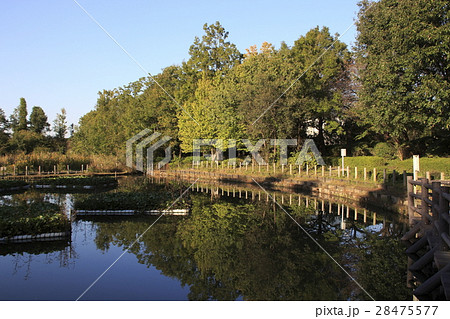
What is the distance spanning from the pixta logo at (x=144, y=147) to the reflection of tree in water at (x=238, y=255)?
3174cm

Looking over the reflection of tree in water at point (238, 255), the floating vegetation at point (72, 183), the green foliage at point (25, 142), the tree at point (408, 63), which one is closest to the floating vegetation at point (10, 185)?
the floating vegetation at point (72, 183)

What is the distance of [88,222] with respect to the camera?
13.7 metres

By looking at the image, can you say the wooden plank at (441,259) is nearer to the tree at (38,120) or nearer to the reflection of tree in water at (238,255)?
the reflection of tree in water at (238,255)

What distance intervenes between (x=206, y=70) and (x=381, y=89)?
31939mm

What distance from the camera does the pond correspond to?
22.9 feet

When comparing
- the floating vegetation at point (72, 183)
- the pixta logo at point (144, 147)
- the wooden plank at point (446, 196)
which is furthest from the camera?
the pixta logo at point (144, 147)

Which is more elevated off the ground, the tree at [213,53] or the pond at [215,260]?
the tree at [213,53]

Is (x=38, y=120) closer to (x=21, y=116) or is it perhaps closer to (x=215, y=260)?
(x=21, y=116)

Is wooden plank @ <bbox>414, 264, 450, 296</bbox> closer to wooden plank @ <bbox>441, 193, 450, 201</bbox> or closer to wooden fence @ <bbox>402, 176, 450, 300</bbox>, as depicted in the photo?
wooden fence @ <bbox>402, 176, 450, 300</bbox>

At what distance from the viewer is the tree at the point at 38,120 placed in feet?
218

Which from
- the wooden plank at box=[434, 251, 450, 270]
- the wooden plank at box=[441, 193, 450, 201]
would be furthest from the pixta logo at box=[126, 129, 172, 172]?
the wooden plank at box=[434, 251, 450, 270]

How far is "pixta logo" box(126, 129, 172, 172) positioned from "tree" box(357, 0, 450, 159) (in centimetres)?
3102

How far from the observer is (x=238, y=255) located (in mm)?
9367

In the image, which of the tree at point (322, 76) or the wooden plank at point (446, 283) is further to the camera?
the tree at point (322, 76)
